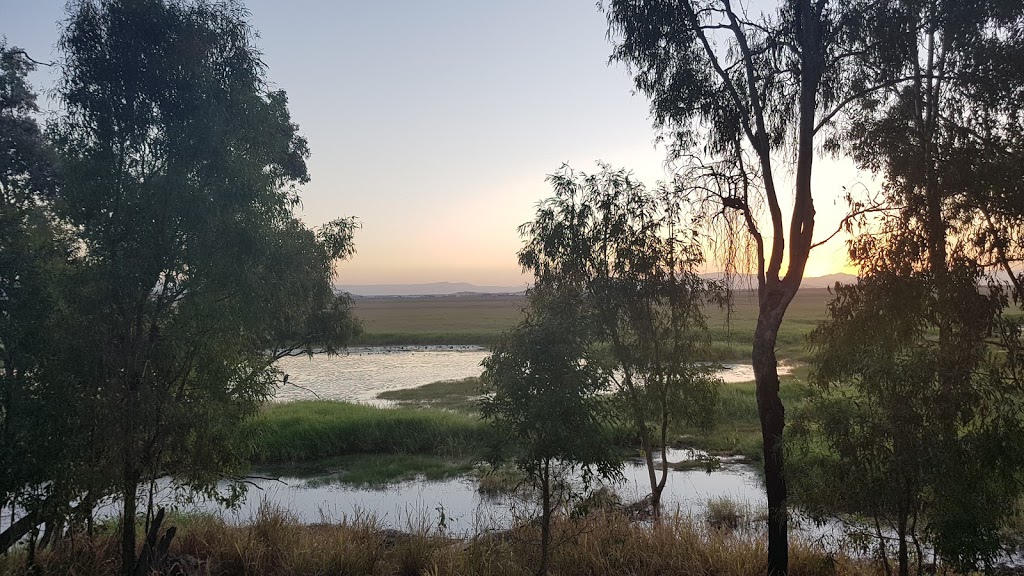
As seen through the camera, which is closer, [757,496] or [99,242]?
[99,242]

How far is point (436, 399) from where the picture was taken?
31.0 meters

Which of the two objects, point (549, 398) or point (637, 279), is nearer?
point (549, 398)

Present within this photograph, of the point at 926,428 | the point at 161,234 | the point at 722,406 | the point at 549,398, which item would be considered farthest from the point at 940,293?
the point at 722,406

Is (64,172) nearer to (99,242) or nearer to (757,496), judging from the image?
(99,242)

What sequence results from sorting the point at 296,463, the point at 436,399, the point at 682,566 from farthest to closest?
1. the point at 436,399
2. the point at 296,463
3. the point at 682,566

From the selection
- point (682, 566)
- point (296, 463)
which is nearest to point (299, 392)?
point (296, 463)

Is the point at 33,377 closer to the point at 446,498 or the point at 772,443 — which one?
the point at 446,498

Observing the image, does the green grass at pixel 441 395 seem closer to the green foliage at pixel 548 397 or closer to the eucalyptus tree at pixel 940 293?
the green foliage at pixel 548 397

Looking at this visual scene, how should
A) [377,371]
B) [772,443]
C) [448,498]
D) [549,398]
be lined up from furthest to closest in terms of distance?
[377,371] → [448,498] → [772,443] → [549,398]

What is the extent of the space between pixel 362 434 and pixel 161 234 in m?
15.1

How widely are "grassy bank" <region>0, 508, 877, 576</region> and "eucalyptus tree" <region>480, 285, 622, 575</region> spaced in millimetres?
1905

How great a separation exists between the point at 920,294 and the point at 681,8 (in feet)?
20.6

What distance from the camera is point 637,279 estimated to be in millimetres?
13273

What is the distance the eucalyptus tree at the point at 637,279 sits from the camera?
13234mm
